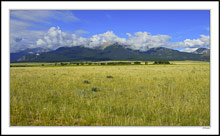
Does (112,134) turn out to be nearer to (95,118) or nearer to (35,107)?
(95,118)

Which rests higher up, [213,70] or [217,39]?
[217,39]

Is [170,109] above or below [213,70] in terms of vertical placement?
below

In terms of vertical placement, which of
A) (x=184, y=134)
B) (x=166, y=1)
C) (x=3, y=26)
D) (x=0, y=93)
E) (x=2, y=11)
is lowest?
(x=184, y=134)

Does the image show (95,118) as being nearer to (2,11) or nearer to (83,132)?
(83,132)

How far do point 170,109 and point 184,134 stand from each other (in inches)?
62.8

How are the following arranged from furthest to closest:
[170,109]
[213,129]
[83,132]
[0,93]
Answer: [170,109] < [0,93] < [213,129] < [83,132]

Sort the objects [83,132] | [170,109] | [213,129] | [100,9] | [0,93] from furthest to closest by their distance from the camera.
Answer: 1. [170,109]
2. [100,9]
3. [0,93]
4. [213,129]
5. [83,132]

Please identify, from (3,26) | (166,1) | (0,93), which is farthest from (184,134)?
(3,26)

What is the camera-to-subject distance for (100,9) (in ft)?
14.0

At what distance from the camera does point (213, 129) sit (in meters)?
3.63

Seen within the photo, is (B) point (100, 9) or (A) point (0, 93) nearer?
(A) point (0, 93)

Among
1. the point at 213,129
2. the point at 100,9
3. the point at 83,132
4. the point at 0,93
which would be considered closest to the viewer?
the point at 83,132

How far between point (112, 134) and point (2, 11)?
4488mm

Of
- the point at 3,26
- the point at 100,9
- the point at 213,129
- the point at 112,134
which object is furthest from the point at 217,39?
the point at 3,26
